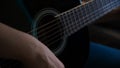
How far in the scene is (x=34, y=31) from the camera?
89 cm

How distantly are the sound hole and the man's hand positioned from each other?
0.14 meters

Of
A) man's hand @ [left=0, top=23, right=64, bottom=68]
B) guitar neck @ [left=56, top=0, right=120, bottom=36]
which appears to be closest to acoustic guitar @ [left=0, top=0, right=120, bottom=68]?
guitar neck @ [left=56, top=0, right=120, bottom=36]

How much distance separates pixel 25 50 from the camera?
30.1 inches

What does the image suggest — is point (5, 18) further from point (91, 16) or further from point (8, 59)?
point (91, 16)

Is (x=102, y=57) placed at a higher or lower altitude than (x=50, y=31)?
→ lower

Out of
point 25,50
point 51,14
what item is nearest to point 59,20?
point 51,14

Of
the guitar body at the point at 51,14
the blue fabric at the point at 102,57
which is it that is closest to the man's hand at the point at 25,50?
the guitar body at the point at 51,14

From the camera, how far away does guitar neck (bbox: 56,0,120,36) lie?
3.26 ft

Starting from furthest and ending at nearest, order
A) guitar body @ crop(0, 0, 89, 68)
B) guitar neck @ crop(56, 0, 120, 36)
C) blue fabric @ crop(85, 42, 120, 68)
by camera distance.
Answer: blue fabric @ crop(85, 42, 120, 68) → guitar neck @ crop(56, 0, 120, 36) → guitar body @ crop(0, 0, 89, 68)

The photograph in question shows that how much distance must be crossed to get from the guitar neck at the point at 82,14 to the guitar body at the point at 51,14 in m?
0.02

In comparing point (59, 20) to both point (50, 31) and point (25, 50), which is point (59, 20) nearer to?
point (50, 31)

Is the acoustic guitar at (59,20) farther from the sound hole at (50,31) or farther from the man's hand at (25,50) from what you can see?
the man's hand at (25,50)

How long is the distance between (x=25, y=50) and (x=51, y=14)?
0.79ft

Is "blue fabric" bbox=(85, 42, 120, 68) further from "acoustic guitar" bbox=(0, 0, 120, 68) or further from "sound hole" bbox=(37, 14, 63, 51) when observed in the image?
"sound hole" bbox=(37, 14, 63, 51)
